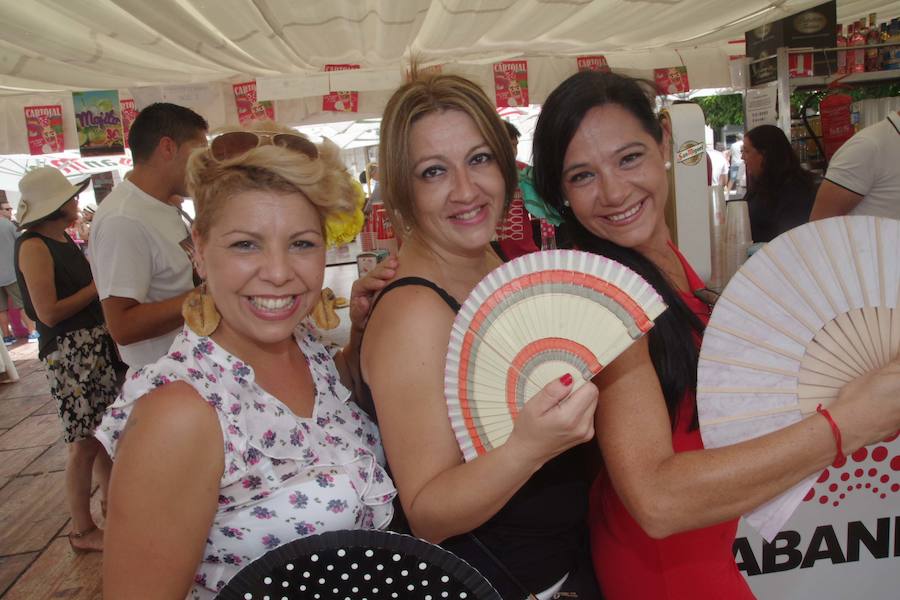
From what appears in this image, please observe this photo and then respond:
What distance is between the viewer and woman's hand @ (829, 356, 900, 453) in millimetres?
1082

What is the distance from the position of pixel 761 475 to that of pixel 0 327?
10637 mm

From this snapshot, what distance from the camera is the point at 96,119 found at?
5707 millimetres

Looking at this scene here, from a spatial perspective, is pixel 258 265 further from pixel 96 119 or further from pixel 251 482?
pixel 96 119

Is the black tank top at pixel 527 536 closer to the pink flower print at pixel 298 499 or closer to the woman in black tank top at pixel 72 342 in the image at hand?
the pink flower print at pixel 298 499

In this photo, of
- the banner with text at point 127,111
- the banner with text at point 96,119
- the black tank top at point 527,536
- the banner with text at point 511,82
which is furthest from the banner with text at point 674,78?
the black tank top at point 527,536

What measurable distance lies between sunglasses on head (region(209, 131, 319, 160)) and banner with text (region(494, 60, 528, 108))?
4.81 m

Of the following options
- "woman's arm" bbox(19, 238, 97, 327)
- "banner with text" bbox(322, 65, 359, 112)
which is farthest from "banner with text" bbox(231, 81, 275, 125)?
"woman's arm" bbox(19, 238, 97, 327)

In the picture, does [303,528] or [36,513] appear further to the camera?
[36,513]

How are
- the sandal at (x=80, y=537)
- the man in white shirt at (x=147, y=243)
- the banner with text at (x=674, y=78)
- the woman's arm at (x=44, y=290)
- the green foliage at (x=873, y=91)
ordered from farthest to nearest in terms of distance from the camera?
the banner with text at (x=674, y=78) → the green foliage at (x=873, y=91) → the sandal at (x=80, y=537) → the woman's arm at (x=44, y=290) → the man in white shirt at (x=147, y=243)

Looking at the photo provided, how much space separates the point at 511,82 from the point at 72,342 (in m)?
4.41

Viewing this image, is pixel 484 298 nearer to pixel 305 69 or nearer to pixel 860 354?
pixel 860 354

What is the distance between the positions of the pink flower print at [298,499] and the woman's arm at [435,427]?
0.19 metres


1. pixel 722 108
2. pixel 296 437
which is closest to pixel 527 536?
pixel 296 437

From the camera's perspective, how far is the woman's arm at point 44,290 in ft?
11.2
